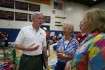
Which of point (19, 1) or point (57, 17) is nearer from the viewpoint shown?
point (19, 1)

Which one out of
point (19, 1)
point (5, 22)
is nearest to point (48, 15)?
point (19, 1)

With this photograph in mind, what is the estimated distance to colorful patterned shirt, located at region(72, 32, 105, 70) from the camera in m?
1.61

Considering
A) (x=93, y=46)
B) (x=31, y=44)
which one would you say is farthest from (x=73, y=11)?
(x=93, y=46)

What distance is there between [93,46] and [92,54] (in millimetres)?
74

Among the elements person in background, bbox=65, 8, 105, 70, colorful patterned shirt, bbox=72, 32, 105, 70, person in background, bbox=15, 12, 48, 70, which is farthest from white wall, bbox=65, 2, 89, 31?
colorful patterned shirt, bbox=72, 32, 105, 70

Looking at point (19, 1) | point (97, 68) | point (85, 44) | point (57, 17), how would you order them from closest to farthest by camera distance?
point (97, 68) → point (85, 44) → point (19, 1) → point (57, 17)

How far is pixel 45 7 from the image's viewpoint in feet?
50.9

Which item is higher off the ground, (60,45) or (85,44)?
(85,44)

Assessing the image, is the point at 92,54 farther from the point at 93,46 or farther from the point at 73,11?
the point at 73,11

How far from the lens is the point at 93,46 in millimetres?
1640

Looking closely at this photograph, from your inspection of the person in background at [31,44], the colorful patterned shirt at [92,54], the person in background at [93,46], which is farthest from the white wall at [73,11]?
the colorful patterned shirt at [92,54]

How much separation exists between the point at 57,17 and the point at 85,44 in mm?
15082

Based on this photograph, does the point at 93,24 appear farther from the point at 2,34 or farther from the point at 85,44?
the point at 2,34

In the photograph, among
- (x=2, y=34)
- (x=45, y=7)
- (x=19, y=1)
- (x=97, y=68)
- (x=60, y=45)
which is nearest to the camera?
(x=97, y=68)
